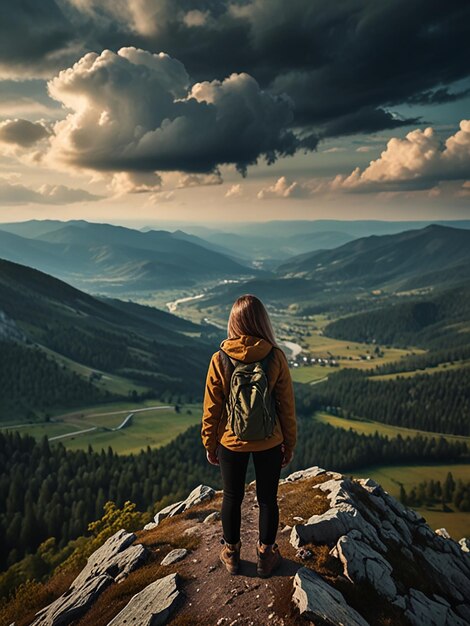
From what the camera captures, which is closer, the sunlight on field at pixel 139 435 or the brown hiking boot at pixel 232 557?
the brown hiking boot at pixel 232 557

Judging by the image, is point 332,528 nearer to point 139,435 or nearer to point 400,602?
point 400,602

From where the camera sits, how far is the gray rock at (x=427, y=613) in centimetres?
1533

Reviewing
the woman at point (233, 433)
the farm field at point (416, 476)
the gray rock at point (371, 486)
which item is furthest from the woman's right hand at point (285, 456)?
the farm field at point (416, 476)

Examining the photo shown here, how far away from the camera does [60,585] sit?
71.1 feet

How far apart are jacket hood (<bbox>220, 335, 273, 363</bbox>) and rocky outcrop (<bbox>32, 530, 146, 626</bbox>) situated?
1310 centimetres

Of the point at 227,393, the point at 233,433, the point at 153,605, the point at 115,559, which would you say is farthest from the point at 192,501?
the point at 227,393

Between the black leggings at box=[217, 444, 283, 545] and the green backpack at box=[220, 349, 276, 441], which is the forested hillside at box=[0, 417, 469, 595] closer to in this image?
the black leggings at box=[217, 444, 283, 545]

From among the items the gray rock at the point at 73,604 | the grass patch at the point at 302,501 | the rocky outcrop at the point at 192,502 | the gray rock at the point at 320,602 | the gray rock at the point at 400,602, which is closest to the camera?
the gray rock at the point at 320,602

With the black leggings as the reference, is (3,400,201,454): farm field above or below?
below

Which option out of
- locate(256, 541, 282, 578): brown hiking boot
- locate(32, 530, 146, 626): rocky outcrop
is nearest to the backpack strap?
locate(256, 541, 282, 578): brown hiking boot

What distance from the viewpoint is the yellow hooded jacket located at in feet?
37.7

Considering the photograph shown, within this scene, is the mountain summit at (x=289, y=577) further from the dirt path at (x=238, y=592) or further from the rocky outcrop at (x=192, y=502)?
the rocky outcrop at (x=192, y=502)

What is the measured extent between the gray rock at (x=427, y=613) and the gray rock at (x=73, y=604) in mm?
12725

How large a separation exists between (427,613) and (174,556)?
10.9 metres
